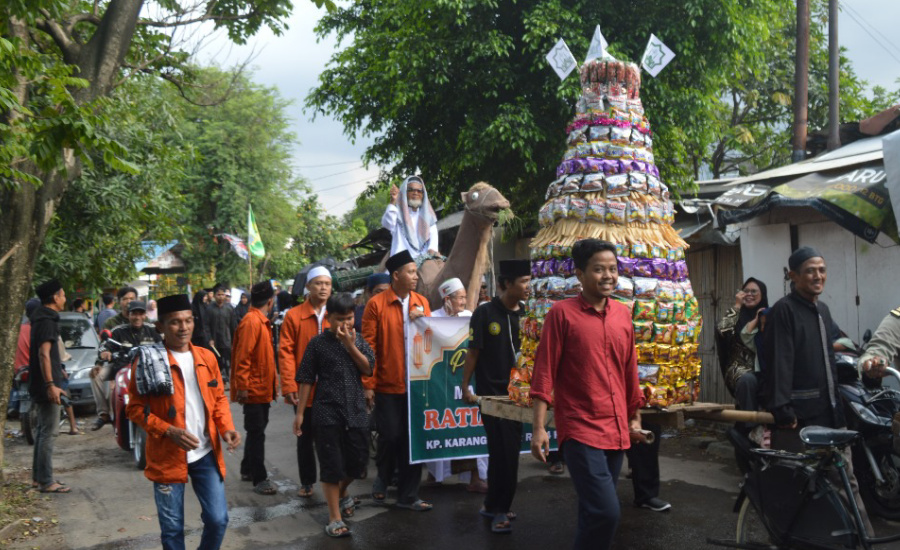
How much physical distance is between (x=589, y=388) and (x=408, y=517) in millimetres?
3022

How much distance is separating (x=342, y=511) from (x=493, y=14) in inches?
399

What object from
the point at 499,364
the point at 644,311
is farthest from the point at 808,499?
the point at 499,364

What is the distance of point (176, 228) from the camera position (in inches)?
695

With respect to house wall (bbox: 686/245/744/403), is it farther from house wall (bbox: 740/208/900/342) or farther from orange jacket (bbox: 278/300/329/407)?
orange jacket (bbox: 278/300/329/407)

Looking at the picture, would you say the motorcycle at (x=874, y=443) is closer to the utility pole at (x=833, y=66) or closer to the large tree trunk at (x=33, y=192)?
the large tree trunk at (x=33, y=192)

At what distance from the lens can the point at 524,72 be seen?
14328mm

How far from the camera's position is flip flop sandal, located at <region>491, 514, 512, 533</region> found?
6211 mm

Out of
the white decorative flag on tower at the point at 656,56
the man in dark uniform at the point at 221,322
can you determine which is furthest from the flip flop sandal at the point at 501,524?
the man in dark uniform at the point at 221,322

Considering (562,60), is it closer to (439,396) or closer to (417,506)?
(439,396)

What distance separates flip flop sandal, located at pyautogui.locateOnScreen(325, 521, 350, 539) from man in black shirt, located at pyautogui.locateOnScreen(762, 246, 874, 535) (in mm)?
3179

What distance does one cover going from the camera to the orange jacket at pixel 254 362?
312 inches

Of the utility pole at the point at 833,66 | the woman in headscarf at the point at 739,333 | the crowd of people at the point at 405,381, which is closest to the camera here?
the crowd of people at the point at 405,381

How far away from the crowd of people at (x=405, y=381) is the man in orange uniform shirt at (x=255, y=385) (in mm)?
14

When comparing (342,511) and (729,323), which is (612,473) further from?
(729,323)
